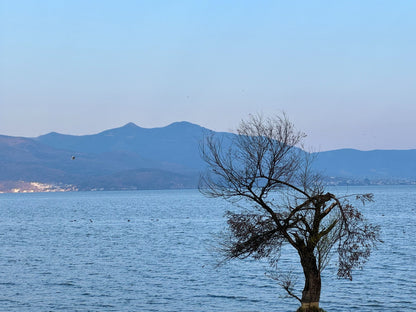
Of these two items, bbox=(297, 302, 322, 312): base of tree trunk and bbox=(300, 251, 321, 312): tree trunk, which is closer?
bbox=(300, 251, 321, 312): tree trunk

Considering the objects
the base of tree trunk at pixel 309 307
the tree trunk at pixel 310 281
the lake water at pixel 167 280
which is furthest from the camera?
the lake water at pixel 167 280

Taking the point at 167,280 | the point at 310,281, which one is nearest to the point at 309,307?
the point at 310,281

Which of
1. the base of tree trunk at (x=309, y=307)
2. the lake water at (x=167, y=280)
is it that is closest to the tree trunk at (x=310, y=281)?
the base of tree trunk at (x=309, y=307)

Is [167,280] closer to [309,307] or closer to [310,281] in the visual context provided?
[309,307]

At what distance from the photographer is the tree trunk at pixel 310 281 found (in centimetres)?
3541

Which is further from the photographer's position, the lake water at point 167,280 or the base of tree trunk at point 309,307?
the lake water at point 167,280

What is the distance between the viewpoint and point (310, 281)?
117ft

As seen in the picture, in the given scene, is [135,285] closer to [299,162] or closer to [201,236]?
[299,162]

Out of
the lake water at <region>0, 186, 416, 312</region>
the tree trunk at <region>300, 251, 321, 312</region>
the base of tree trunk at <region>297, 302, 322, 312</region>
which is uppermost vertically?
the tree trunk at <region>300, 251, 321, 312</region>

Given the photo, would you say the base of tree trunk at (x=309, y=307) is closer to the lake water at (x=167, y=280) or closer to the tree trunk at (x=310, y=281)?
the tree trunk at (x=310, y=281)

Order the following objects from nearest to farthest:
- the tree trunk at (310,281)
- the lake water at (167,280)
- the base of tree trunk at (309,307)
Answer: the tree trunk at (310,281) → the base of tree trunk at (309,307) → the lake water at (167,280)

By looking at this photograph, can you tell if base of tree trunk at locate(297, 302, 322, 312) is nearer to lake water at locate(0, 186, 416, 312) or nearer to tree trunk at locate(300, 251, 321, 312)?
tree trunk at locate(300, 251, 321, 312)

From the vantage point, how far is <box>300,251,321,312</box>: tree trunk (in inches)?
1394

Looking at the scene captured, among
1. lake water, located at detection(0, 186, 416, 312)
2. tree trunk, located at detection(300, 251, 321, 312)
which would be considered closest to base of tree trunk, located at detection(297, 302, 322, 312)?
tree trunk, located at detection(300, 251, 321, 312)
